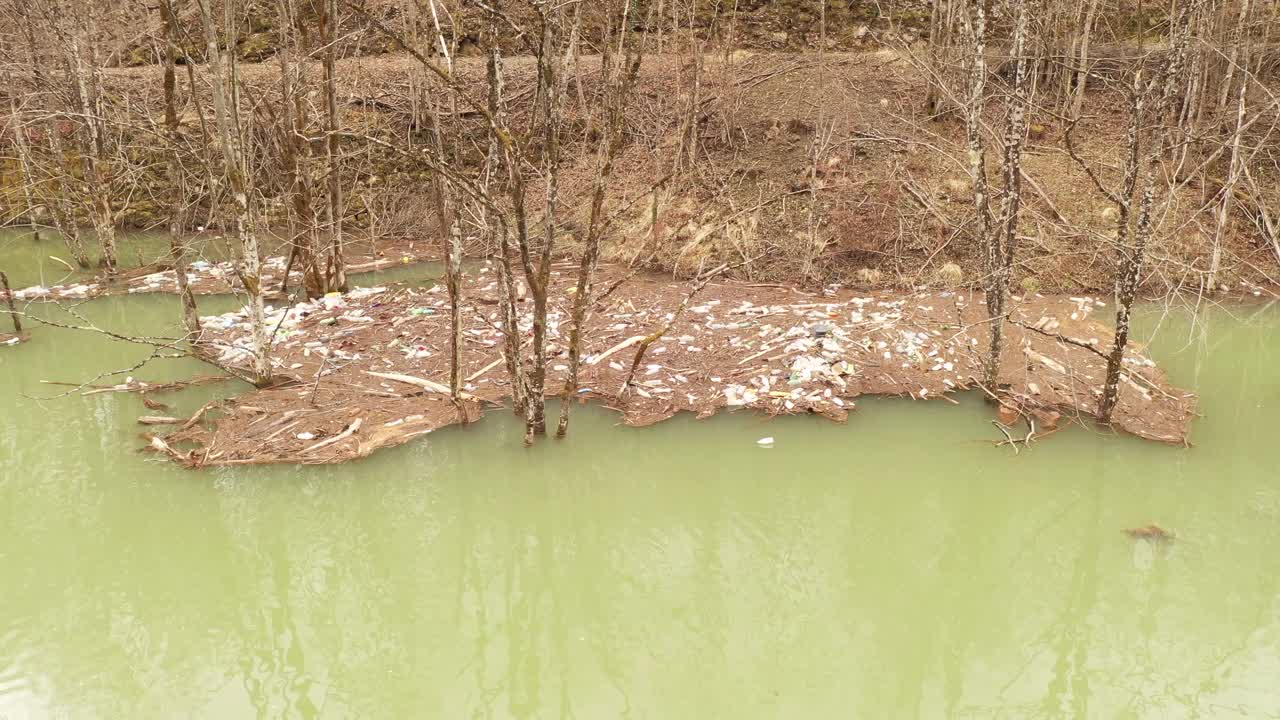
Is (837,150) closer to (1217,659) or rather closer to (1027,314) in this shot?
(1027,314)

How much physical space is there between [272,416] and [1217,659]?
6.95 meters

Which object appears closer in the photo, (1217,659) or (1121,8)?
(1217,659)

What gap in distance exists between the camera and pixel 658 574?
218 inches

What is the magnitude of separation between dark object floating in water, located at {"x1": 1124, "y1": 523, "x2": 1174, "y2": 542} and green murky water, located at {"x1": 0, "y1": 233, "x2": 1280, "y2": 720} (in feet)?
0.30

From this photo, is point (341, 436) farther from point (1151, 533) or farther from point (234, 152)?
point (1151, 533)

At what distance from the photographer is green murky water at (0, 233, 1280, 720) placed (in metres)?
4.52

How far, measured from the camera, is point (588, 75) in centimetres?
1551

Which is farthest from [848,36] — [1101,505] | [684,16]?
[1101,505]

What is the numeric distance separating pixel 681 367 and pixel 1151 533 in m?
4.12

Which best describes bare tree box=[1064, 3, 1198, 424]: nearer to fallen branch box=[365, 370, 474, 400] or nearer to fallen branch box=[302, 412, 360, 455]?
fallen branch box=[365, 370, 474, 400]

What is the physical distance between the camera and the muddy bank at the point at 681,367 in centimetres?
705

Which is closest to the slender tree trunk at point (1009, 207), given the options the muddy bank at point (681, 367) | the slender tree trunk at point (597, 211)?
the muddy bank at point (681, 367)

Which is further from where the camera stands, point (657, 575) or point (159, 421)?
point (159, 421)

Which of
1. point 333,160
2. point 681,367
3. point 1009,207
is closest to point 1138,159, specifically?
point 1009,207
